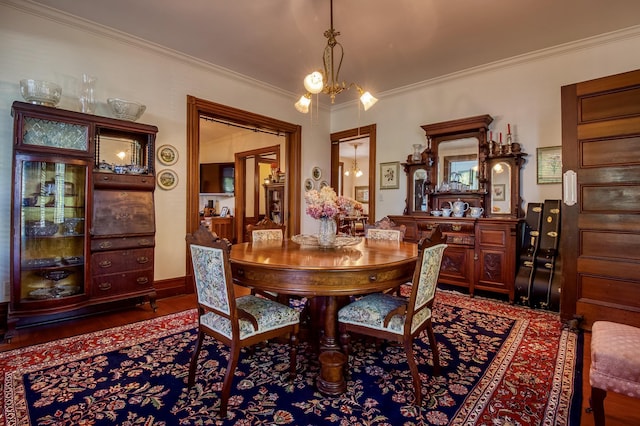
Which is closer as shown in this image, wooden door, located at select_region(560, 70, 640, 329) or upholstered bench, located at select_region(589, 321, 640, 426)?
upholstered bench, located at select_region(589, 321, 640, 426)

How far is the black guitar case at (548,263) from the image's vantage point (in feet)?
10.6

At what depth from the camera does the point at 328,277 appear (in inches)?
66.9

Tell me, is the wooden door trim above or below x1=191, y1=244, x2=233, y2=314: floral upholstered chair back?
above

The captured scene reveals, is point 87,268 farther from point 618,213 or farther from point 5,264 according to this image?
point 618,213

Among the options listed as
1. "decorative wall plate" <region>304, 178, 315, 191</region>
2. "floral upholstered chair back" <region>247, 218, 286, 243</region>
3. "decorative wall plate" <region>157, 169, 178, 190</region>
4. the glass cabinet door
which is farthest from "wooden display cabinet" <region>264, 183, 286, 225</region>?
the glass cabinet door

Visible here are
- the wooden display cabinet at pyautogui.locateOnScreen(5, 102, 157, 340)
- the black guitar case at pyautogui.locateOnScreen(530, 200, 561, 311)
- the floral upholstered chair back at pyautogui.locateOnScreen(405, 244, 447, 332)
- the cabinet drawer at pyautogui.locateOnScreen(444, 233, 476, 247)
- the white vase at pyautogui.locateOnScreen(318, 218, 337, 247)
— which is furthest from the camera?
the cabinet drawer at pyautogui.locateOnScreen(444, 233, 476, 247)

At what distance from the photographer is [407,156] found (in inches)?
186

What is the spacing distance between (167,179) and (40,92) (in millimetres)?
1339

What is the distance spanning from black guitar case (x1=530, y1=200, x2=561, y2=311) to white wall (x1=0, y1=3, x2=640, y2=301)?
0.86ft

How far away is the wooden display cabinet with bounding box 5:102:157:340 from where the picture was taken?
2559mm

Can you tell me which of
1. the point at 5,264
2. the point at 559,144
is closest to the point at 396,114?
the point at 559,144

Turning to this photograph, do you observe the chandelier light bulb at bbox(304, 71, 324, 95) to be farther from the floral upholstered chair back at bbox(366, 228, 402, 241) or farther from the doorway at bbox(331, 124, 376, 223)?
the doorway at bbox(331, 124, 376, 223)

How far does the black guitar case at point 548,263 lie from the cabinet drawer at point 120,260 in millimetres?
4059

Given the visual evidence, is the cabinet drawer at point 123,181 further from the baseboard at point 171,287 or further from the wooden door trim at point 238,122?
the baseboard at point 171,287
